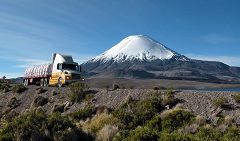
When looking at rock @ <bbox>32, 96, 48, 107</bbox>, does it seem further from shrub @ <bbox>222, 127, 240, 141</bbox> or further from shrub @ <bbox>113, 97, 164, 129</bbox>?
shrub @ <bbox>222, 127, 240, 141</bbox>

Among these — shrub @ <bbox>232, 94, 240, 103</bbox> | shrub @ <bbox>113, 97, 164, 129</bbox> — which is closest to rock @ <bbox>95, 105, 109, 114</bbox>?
shrub @ <bbox>113, 97, 164, 129</bbox>

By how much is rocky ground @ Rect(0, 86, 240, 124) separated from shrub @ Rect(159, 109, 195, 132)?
1.29 m

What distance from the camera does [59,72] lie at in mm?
46625

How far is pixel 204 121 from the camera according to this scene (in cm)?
2200

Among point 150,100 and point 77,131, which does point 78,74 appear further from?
point 77,131

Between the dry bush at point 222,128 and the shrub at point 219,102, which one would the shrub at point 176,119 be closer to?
the dry bush at point 222,128

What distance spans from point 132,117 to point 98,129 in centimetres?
311

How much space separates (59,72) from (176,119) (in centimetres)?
2608

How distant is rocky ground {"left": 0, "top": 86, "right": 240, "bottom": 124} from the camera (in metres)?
23.9

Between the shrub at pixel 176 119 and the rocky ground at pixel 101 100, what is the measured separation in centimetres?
129

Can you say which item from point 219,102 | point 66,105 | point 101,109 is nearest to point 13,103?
point 66,105

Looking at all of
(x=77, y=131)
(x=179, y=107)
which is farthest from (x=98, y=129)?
(x=179, y=107)

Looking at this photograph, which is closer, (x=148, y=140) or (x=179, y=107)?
(x=148, y=140)

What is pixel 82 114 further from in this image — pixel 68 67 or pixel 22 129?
pixel 68 67
